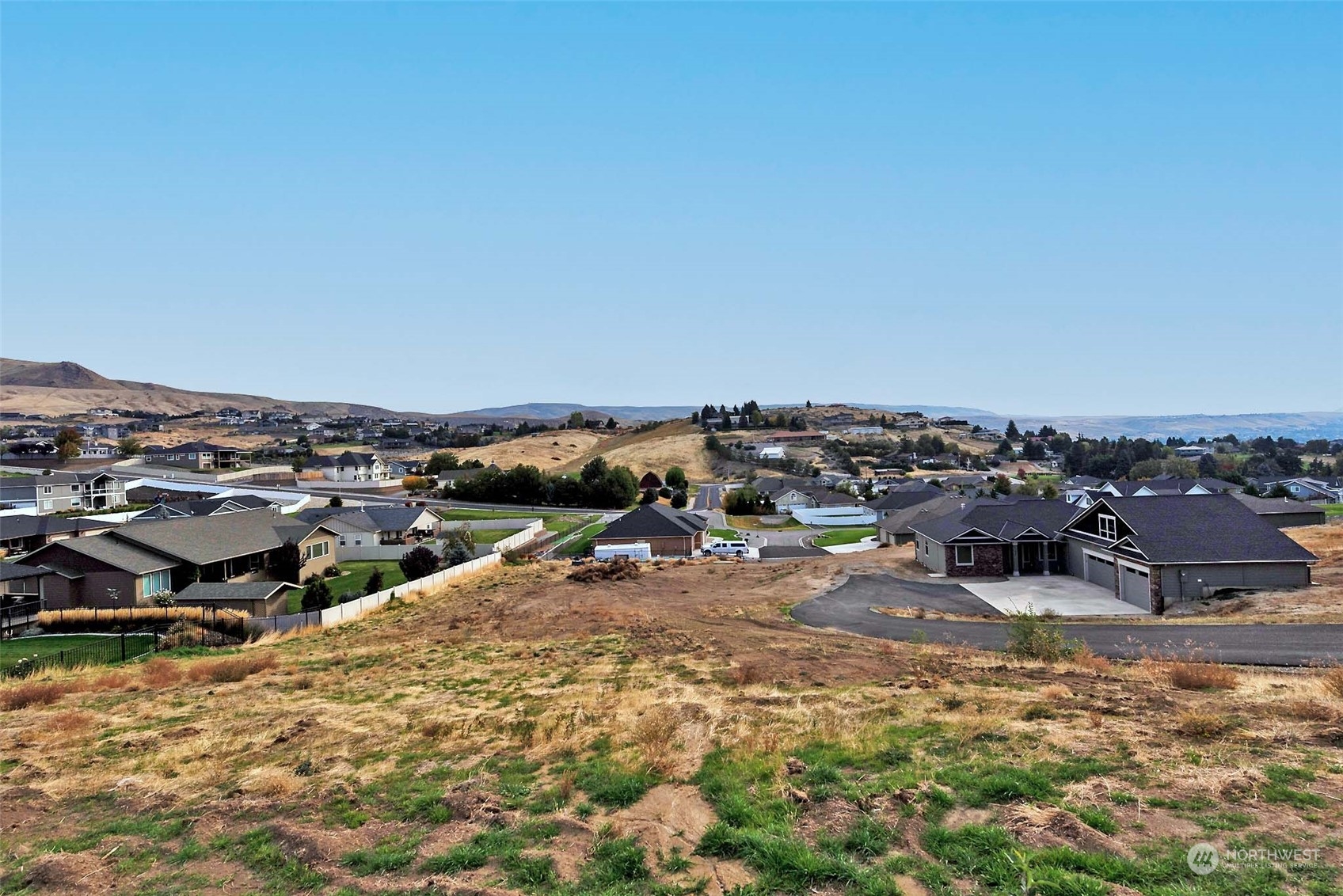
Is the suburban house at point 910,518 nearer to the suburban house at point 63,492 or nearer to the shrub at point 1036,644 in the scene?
the shrub at point 1036,644

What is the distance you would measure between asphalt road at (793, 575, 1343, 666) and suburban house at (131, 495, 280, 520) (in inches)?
1874

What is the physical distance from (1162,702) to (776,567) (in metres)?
34.3

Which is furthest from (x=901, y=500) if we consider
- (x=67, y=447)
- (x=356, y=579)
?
(x=67, y=447)

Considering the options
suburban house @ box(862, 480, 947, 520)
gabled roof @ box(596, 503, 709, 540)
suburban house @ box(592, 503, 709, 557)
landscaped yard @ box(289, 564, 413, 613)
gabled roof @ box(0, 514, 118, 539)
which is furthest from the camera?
suburban house @ box(862, 480, 947, 520)

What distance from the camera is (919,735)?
41.4 feet

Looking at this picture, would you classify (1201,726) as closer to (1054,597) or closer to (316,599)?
(1054,597)

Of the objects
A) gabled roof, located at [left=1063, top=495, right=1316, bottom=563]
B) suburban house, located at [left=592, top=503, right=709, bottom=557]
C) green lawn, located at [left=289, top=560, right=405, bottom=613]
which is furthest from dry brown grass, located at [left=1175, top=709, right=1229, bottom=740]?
suburban house, located at [left=592, top=503, right=709, bottom=557]

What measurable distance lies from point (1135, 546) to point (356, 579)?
44115mm

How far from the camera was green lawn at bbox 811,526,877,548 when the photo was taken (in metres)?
64.9

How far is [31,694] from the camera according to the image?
62.0 ft

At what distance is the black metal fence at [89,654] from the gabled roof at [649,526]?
113 ft

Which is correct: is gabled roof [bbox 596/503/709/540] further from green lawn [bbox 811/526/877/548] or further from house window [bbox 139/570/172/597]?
house window [bbox 139/570/172/597]

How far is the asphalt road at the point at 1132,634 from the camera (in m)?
21.2

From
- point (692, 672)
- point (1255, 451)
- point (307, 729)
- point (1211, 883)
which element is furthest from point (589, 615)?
point (1255, 451)
